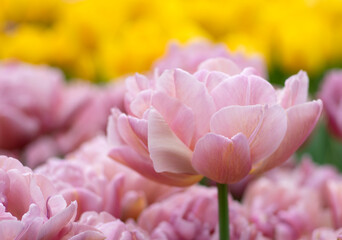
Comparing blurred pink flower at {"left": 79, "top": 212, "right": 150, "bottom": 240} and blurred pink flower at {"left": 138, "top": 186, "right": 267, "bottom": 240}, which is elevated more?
blurred pink flower at {"left": 79, "top": 212, "right": 150, "bottom": 240}

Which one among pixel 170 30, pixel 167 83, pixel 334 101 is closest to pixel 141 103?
pixel 167 83

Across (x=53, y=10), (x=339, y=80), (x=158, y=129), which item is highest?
(x=158, y=129)

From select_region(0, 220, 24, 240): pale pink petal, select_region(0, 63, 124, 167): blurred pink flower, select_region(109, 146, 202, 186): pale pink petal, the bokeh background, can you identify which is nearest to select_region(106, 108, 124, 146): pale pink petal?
select_region(109, 146, 202, 186): pale pink petal

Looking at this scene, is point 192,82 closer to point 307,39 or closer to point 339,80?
point 339,80

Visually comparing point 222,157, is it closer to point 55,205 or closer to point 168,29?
point 55,205

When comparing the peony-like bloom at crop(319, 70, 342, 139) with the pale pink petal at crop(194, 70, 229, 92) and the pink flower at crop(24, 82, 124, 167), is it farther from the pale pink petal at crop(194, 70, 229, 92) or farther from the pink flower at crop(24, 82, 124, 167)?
the pale pink petal at crop(194, 70, 229, 92)

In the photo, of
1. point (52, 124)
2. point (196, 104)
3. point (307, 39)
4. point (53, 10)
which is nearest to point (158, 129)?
point (196, 104)

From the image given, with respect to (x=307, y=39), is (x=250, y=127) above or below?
above

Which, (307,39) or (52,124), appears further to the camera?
(307,39)
